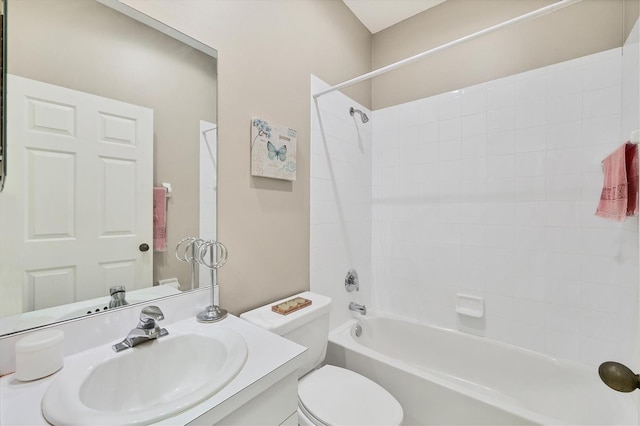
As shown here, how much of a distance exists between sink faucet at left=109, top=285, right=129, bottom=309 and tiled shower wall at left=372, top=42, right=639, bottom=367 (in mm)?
1796

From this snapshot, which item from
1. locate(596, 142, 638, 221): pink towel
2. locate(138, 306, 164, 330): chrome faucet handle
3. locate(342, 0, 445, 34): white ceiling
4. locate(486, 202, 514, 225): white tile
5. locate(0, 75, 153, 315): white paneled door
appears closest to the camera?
locate(0, 75, 153, 315): white paneled door

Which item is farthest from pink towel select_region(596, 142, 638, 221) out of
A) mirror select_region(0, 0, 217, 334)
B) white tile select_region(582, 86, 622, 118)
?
mirror select_region(0, 0, 217, 334)

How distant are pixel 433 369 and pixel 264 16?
95.2 inches

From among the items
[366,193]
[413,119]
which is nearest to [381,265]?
[366,193]

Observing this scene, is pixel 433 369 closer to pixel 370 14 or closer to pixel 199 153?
pixel 199 153

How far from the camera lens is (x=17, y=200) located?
0.78 meters

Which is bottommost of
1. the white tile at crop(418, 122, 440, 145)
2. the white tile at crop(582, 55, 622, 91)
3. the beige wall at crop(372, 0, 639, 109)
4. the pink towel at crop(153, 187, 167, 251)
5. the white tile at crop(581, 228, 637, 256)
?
the white tile at crop(581, 228, 637, 256)

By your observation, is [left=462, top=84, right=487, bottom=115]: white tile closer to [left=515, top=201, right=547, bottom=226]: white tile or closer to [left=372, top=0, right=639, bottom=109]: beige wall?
[left=372, top=0, right=639, bottom=109]: beige wall

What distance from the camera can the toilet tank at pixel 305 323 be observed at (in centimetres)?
123

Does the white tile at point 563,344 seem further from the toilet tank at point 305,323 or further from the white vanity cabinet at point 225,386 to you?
the white vanity cabinet at point 225,386

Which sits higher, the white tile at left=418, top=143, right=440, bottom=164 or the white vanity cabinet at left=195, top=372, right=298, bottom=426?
the white tile at left=418, top=143, right=440, bottom=164

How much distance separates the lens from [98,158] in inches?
36.3

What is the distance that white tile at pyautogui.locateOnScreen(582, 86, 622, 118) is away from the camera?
4.75 ft

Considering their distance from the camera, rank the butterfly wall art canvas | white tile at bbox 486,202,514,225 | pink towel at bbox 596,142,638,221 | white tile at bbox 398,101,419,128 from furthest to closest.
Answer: white tile at bbox 398,101,419,128 → white tile at bbox 486,202,514,225 → the butterfly wall art canvas → pink towel at bbox 596,142,638,221
